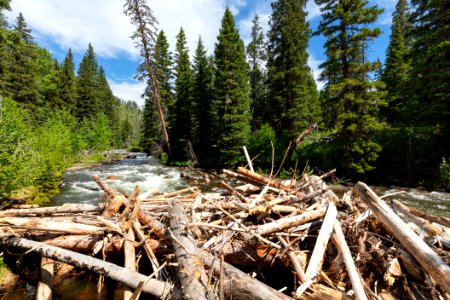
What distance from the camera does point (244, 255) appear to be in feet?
11.0

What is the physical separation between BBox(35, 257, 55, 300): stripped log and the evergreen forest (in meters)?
4.16

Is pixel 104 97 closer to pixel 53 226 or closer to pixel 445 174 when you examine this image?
pixel 53 226

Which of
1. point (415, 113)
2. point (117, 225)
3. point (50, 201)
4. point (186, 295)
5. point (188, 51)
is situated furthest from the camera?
point (188, 51)

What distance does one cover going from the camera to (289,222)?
3.36 meters

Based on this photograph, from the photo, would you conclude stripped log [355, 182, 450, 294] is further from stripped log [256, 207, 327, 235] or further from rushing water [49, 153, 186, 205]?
rushing water [49, 153, 186, 205]

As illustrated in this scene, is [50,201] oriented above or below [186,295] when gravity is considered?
below

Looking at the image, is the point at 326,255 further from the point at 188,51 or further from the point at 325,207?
the point at 188,51

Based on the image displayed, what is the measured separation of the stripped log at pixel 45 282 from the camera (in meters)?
3.18

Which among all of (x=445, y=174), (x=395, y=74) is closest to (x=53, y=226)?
(x=445, y=174)

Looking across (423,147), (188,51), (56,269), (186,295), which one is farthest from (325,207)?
(188,51)

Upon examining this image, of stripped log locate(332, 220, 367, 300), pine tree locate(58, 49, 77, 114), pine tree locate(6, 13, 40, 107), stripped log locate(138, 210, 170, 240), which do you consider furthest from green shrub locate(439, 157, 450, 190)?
pine tree locate(58, 49, 77, 114)

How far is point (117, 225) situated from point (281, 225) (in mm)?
2737

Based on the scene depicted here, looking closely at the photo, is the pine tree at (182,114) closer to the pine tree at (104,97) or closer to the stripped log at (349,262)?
the stripped log at (349,262)

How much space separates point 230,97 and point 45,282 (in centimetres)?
2044
